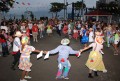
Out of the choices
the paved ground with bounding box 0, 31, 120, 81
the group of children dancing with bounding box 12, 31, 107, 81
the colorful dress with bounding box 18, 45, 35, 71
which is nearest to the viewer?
the group of children dancing with bounding box 12, 31, 107, 81

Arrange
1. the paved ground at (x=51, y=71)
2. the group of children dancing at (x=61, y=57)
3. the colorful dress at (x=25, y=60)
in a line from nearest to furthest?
the group of children dancing at (x=61, y=57)
the colorful dress at (x=25, y=60)
the paved ground at (x=51, y=71)

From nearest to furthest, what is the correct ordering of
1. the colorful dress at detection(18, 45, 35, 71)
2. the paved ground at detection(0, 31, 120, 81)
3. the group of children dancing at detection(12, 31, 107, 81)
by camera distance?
the group of children dancing at detection(12, 31, 107, 81)
the colorful dress at detection(18, 45, 35, 71)
the paved ground at detection(0, 31, 120, 81)

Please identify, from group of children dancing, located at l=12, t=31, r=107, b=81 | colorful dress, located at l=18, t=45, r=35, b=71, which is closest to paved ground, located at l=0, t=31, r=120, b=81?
group of children dancing, located at l=12, t=31, r=107, b=81

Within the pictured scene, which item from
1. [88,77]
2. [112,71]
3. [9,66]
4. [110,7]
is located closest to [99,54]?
[88,77]

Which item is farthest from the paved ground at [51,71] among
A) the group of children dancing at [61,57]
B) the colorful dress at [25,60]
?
the colorful dress at [25,60]

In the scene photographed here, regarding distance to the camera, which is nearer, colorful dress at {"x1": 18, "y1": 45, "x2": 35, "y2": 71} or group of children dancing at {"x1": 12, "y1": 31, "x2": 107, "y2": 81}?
group of children dancing at {"x1": 12, "y1": 31, "x2": 107, "y2": 81}

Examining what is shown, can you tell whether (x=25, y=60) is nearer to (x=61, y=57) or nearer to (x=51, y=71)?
(x=61, y=57)

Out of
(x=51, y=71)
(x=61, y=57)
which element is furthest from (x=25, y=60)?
(x=51, y=71)

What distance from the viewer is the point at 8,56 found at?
17.8m

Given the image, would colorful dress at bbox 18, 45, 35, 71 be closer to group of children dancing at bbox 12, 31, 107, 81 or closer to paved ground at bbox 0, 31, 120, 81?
group of children dancing at bbox 12, 31, 107, 81

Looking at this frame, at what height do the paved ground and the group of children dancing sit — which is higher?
the group of children dancing

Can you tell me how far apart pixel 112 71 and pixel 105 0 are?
12521cm

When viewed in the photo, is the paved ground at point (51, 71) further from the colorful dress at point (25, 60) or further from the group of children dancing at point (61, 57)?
the colorful dress at point (25, 60)

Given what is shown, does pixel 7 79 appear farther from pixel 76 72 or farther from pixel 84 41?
pixel 84 41
